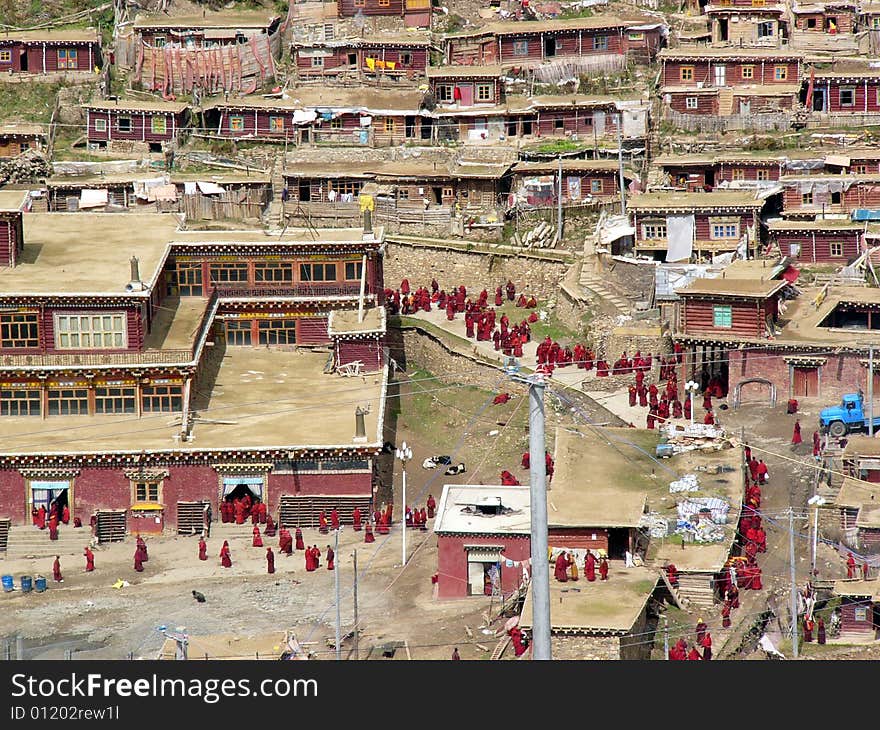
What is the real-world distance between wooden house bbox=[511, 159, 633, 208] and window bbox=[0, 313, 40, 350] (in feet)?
91.2

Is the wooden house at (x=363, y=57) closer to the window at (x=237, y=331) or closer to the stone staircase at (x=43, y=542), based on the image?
the window at (x=237, y=331)

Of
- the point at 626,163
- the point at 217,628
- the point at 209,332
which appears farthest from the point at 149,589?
the point at 626,163

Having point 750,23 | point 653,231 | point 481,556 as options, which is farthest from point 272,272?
point 750,23

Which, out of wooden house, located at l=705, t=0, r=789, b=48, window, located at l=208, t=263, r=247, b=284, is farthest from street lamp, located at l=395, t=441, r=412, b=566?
wooden house, located at l=705, t=0, r=789, b=48

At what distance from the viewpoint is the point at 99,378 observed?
90.2 m

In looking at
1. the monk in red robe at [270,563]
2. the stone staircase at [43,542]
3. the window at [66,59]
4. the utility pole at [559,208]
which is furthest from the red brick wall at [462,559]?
the window at [66,59]

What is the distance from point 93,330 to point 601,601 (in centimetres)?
2923

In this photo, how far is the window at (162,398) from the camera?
296 feet

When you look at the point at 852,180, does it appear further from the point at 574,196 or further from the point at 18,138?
the point at 18,138

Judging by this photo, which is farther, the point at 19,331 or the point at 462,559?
the point at 19,331

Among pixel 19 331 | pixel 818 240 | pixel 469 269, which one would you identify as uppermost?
pixel 818 240

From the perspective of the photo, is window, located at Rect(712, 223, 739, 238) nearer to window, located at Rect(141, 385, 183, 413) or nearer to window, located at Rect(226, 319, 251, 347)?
window, located at Rect(226, 319, 251, 347)

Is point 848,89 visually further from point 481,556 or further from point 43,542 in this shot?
point 43,542

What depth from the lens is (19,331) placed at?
91625mm
